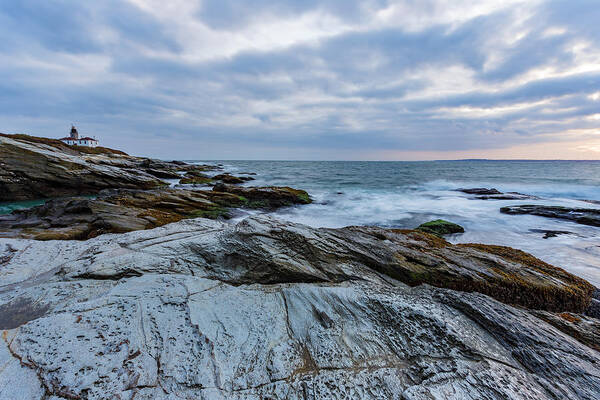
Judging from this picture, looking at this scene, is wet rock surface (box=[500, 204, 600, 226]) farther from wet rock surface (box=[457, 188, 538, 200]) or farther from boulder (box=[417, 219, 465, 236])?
boulder (box=[417, 219, 465, 236])

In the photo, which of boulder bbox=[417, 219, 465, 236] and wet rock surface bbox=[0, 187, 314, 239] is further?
boulder bbox=[417, 219, 465, 236]

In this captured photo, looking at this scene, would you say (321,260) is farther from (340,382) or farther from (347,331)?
(340,382)

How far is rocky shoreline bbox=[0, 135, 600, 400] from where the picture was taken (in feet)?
8.48

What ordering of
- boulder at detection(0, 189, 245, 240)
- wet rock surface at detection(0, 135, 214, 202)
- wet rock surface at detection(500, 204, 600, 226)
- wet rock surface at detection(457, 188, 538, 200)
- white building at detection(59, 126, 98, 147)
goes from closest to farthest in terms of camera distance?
boulder at detection(0, 189, 245, 240)
wet rock surface at detection(500, 204, 600, 226)
wet rock surface at detection(0, 135, 214, 202)
wet rock surface at detection(457, 188, 538, 200)
white building at detection(59, 126, 98, 147)

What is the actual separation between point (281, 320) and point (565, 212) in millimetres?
20773

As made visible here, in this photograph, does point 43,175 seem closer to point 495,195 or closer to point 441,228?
point 441,228

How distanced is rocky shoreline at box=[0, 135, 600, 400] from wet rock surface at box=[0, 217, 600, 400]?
0.06 ft

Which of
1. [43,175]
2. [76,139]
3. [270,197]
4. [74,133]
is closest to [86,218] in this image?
[270,197]

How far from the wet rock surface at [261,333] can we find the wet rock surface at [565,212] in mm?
13028

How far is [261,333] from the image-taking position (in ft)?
10.7

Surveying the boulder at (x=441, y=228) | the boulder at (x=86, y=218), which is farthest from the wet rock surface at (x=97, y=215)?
the boulder at (x=441, y=228)

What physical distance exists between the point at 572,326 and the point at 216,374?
214 inches

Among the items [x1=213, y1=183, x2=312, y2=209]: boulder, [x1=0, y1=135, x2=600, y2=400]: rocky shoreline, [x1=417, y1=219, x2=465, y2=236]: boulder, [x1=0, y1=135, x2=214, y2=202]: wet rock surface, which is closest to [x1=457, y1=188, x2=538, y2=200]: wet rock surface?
[x1=417, y1=219, x2=465, y2=236]: boulder

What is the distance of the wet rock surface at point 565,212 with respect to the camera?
13.2 m
